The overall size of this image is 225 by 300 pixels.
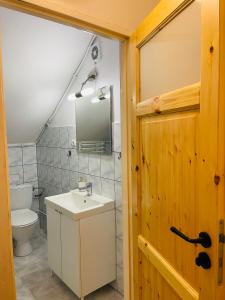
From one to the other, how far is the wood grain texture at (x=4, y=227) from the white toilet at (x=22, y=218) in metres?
1.69

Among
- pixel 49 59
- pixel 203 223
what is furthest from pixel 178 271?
pixel 49 59

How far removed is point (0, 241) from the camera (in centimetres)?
93

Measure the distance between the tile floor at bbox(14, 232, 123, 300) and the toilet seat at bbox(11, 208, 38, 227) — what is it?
0.45m

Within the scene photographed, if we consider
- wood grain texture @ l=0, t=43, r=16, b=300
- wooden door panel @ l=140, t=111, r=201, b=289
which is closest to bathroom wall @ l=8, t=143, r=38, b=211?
wood grain texture @ l=0, t=43, r=16, b=300

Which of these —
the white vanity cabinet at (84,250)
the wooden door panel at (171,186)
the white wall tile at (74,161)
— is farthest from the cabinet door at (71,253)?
the wooden door panel at (171,186)

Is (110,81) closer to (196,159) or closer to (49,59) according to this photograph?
(49,59)

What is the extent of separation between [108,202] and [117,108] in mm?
856

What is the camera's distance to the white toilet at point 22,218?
2549 mm

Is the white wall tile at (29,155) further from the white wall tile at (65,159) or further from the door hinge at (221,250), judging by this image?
the door hinge at (221,250)

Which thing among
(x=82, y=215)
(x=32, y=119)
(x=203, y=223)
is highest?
(x=32, y=119)

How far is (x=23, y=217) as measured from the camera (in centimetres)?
271

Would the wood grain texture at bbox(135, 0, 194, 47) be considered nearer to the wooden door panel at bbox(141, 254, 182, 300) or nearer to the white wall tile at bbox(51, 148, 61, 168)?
the wooden door panel at bbox(141, 254, 182, 300)

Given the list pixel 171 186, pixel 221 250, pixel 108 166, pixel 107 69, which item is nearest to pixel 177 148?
pixel 171 186

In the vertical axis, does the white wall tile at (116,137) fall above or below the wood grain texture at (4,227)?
above
